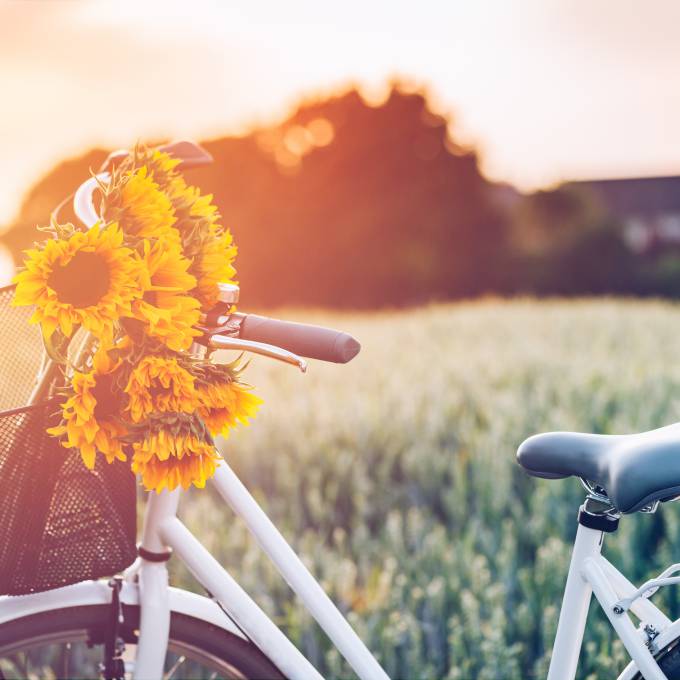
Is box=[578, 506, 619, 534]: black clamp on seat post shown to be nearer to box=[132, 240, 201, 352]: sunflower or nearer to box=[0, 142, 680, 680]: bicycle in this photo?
box=[0, 142, 680, 680]: bicycle

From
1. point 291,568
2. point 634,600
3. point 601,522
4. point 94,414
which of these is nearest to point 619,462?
point 601,522

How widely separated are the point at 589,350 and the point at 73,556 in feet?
19.6

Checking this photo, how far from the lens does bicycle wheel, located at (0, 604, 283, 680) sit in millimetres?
1491

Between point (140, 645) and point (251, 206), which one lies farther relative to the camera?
point (251, 206)

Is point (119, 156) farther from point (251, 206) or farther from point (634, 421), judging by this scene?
point (251, 206)

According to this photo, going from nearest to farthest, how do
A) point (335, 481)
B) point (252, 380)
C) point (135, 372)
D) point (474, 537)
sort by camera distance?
1. point (135, 372)
2. point (474, 537)
3. point (335, 481)
4. point (252, 380)

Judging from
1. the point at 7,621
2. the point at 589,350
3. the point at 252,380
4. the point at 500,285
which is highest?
the point at 500,285

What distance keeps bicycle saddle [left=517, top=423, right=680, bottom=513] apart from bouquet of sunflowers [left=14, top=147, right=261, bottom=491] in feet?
1.69

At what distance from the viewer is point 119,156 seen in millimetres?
1524

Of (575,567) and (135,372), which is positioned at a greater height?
(135,372)

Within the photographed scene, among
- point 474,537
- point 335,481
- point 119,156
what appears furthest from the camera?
point 335,481

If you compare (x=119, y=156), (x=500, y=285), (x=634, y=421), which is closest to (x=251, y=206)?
(x=500, y=285)

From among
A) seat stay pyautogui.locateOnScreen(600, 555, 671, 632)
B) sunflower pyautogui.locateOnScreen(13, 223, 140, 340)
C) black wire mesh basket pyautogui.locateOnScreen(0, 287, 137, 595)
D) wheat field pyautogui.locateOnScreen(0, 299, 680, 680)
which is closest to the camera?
sunflower pyautogui.locateOnScreen(13, 223, 140, 340)

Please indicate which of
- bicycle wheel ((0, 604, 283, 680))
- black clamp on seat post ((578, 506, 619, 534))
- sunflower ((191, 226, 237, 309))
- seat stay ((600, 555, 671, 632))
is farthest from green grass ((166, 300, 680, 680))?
sunflower ((191, 226, 237, 309))
